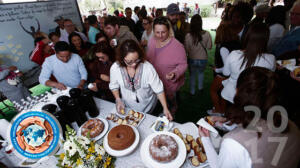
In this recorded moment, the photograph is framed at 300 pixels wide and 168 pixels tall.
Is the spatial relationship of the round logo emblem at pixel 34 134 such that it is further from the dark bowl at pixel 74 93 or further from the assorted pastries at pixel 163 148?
the assorted pastries at pixel 163 148

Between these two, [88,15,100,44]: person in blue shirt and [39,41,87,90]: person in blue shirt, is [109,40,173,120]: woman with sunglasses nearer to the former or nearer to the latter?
[39,41,87,90]: person in blue shirt

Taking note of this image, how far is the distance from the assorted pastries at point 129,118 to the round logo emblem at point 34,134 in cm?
58

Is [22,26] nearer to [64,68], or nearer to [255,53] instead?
[64,68]

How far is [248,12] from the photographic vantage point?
2.85m

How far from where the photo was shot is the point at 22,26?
3582 millimetres

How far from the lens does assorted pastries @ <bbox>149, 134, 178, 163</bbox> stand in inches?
42.8

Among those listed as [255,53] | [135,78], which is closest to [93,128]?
[135,78]

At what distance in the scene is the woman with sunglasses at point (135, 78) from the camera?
158 cm

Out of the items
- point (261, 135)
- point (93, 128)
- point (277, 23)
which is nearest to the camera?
point (261, 135)

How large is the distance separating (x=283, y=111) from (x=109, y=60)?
209 centimetres

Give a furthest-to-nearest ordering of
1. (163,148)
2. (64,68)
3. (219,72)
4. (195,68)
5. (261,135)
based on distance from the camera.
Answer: (195,68), (219,72), (64,68), (163,148), (261,135)

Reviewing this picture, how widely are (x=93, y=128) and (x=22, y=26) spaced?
12.8ft

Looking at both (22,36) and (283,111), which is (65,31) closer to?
(22,36)

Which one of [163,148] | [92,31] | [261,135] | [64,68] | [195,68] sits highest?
[92,31]
